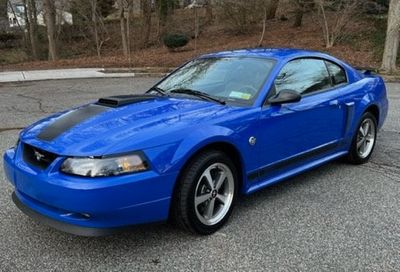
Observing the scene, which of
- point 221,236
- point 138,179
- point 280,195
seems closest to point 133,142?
point 138,179

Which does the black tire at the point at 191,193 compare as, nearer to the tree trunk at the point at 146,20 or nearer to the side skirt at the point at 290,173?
the side skirt at the point at 290,173

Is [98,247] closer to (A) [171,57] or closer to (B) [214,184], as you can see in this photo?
(B) [214,184]

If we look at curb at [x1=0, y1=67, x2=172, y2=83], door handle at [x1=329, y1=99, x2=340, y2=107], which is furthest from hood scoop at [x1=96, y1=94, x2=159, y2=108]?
curb at [x1=0, y1=67, x2=172, y2=83]

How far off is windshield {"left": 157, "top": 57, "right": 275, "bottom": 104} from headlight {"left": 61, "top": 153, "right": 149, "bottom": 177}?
132 cm

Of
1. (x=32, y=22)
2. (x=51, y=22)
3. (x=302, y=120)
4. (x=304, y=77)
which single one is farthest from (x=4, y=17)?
(x=302, y=120)

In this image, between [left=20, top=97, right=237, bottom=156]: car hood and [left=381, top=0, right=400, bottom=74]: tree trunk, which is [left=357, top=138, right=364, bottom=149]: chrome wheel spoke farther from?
[left=381, top=0, right=400, bottom=74]: tree trunk

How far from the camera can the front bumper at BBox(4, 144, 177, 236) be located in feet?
10.2

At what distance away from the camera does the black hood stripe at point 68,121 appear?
3.58 m

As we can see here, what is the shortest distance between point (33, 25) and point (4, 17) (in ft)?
16.5

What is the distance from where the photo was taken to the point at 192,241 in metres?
3.65

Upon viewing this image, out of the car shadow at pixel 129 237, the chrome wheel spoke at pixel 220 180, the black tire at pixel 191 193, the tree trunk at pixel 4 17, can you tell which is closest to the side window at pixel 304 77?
the chrome wheel spoke at pixel 220 180

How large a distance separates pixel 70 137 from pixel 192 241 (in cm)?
121

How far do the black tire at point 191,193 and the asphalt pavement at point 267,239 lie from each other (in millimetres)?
A: 121

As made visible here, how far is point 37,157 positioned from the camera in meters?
3.47
